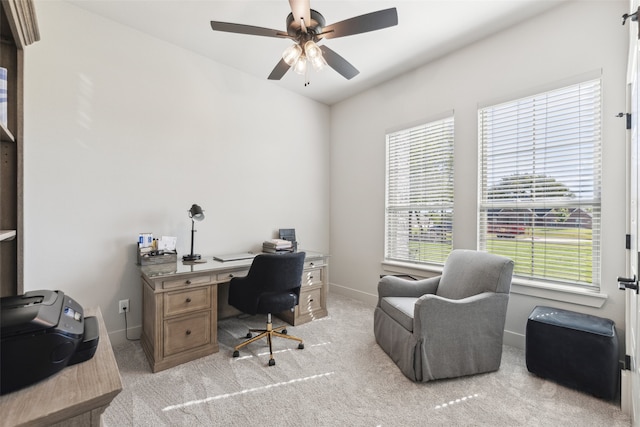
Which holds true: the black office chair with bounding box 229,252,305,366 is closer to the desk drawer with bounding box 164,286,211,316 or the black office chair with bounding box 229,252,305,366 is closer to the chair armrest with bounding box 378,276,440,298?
the desk drawer with bounding box 164,286,211,316

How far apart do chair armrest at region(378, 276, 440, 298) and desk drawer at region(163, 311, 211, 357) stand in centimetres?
156

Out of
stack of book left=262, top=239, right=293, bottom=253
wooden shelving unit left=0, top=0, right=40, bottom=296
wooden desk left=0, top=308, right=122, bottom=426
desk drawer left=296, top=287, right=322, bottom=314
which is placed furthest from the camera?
stack of book left=262, top=239, right=293, bottom=253

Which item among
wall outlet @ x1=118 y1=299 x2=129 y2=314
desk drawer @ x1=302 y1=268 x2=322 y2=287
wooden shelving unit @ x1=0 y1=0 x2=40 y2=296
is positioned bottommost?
wall outlet @ x1=118 y1=299 x2=129 y2=314

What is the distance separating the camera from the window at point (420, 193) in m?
3.17

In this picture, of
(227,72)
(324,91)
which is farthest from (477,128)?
(227,72)

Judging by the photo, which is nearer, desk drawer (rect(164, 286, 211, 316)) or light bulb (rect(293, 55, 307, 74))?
light bulb (rect(293, 55, 307, 74))

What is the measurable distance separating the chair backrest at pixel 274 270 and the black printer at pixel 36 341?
1413mm

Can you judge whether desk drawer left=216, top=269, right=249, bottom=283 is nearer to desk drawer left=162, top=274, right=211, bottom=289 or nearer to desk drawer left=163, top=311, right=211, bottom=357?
desk drawer left=162, top=274, right=211, bottom=289

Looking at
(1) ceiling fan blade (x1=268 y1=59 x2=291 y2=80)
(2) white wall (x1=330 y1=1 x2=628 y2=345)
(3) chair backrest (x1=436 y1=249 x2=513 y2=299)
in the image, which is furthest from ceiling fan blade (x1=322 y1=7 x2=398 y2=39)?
(3) chair backrest (x1=436 y1=249 x2=513 y2=299)

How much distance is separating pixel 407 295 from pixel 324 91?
9.39 feet

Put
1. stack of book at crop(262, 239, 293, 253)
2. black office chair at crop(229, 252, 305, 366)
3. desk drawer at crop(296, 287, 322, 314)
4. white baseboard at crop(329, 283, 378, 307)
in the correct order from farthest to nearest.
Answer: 1. white baseboard at crop(329, 283, 378, 307)
2. stack of book at crop(262, 239, 293, 253)
3. desk drawer at crop(296, 287, 322, 314)
4. black office chair at crop(229, 252, 305, 366)

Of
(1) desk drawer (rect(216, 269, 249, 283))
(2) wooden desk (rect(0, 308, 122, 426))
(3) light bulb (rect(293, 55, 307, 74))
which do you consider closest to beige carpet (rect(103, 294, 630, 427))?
(1) desk drawer (rect(216, 269, 249, 283))

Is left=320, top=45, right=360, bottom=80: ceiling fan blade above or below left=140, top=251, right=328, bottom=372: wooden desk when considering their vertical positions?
above

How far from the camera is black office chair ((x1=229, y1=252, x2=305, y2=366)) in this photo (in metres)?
2.34
